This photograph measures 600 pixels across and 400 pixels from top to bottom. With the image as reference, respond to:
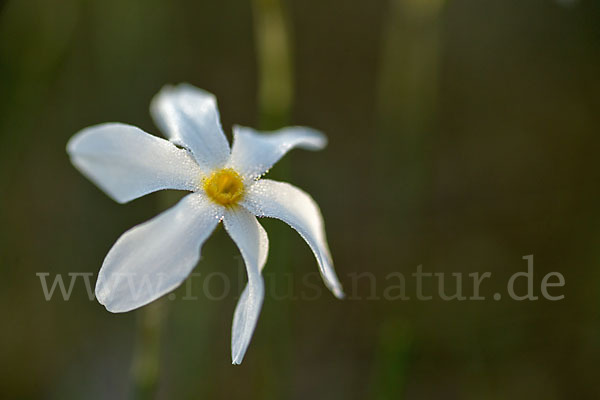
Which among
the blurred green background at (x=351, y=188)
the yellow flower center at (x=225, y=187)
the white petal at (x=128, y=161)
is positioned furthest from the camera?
the blurred green background at (x=351, y=188)

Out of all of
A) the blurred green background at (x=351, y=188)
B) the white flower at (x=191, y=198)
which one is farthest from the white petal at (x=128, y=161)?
the blurred green background at (x=351, y=188)

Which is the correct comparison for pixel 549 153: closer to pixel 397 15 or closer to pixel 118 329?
pixel 397 15

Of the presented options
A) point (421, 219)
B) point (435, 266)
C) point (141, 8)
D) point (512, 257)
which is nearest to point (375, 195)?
point (421, 219)

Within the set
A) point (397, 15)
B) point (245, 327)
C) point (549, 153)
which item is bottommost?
point (245, 327)

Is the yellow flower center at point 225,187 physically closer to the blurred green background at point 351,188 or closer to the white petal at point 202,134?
the white petal at point 202,134

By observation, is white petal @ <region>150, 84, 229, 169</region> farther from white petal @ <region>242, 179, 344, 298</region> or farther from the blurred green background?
the blurred green background

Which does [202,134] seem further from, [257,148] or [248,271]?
[248,271]

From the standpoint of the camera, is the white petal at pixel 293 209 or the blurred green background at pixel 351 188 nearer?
the white petal at pixel 293 209

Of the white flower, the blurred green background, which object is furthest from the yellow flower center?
the blurred green background
